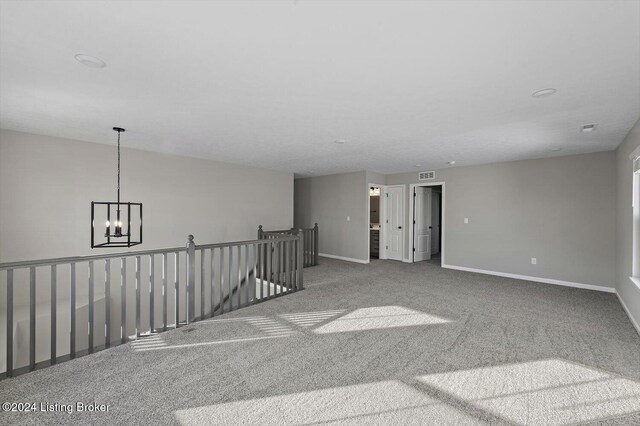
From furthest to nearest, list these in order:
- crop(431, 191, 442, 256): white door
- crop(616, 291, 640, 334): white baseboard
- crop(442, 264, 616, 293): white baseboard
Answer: crop(431, 191, 442, 256): white door
crop(442, 264, 616, 293): white baseboard
crop(616, 291, 640, 334): white baseboard

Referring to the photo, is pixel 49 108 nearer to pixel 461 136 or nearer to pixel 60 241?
pixel 60 241

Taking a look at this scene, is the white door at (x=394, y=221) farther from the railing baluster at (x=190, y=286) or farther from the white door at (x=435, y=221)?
the railing baluster at (x=190, y=286)

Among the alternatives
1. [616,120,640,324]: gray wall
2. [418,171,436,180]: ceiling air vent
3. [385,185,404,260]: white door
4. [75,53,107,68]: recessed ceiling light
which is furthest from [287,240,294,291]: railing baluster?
[616,120,640,324]: gray wall

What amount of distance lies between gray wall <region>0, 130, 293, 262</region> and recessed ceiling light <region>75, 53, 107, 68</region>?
127 inches

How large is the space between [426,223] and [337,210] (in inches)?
99.9

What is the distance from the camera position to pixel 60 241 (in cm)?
453

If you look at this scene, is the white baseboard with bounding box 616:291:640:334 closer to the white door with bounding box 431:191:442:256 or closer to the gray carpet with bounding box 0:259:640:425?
the gray carpet with bounding box 0:259:640:425

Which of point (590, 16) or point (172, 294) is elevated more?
point (590, 16)

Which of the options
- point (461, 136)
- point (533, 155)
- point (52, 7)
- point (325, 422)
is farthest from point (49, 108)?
point (533, 155)

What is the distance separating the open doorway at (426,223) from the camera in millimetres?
7816

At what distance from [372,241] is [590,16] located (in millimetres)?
7668

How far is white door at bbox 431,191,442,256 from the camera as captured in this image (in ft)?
28.3

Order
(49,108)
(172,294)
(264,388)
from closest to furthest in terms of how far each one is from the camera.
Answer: (264,388) → (49,108) → (172,294)

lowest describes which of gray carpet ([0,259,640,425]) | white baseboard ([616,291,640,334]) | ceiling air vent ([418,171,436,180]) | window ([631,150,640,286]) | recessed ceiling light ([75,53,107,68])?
gray carpet ([0,259,640,425])
